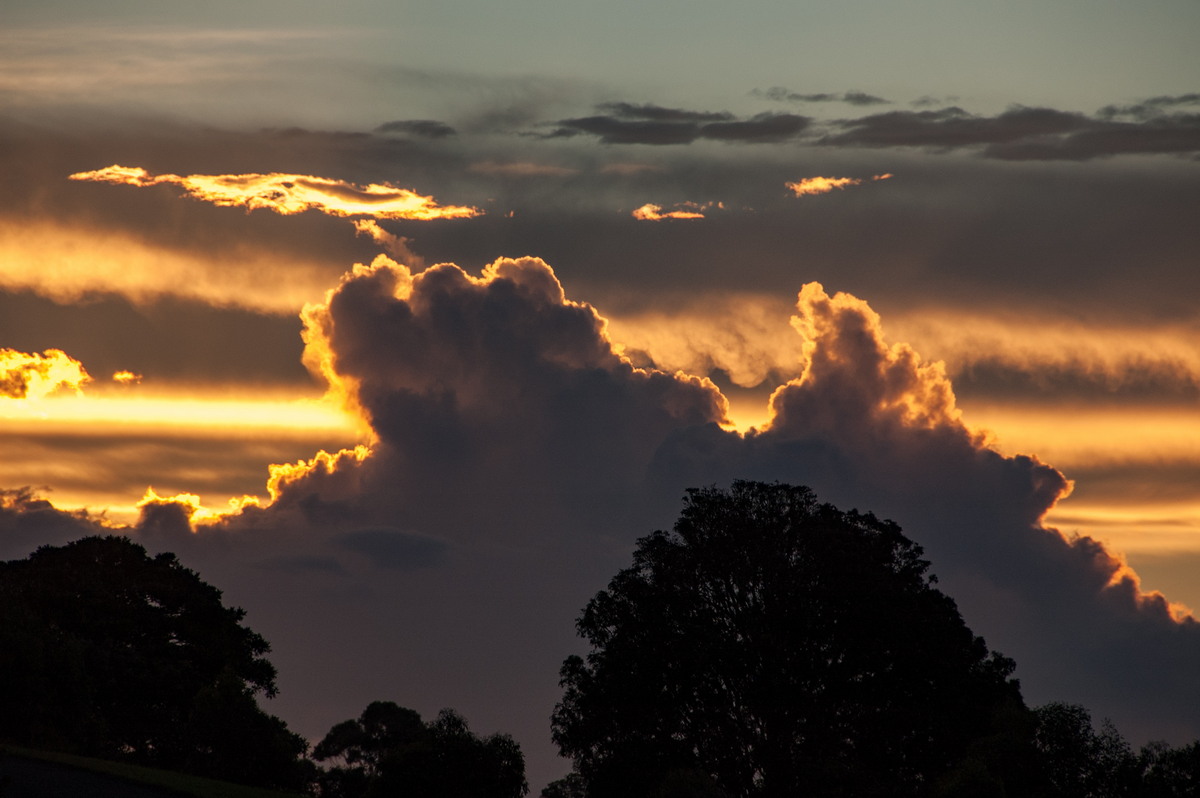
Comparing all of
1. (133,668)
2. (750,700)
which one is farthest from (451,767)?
(133,668)

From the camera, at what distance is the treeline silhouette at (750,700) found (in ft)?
202

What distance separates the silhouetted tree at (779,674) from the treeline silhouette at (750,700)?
0.10 m

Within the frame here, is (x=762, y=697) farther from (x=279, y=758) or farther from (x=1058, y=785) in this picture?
(x=279, y=758)

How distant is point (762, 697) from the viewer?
6994 cm

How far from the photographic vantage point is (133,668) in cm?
8375

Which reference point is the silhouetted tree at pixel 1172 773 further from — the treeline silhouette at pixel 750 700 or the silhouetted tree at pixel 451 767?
the silhouetted tree at pixel 451 767

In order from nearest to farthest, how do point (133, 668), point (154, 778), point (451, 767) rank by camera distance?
point (154, 778)
point (451, 767)
point (133, 668)

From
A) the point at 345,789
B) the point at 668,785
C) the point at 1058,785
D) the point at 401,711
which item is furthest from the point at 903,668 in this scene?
the point at 401,711

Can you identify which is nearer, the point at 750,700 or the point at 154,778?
the point at 154,778

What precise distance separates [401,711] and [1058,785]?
340ft

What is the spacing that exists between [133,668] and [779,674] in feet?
128

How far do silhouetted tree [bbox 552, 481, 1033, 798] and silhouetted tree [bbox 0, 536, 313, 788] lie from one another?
18.0 meters

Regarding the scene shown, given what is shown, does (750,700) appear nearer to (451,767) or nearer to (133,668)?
(451,767)

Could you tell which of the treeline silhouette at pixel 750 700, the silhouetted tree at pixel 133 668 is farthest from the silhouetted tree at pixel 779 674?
the silhouetted tree at pixel 133 668
